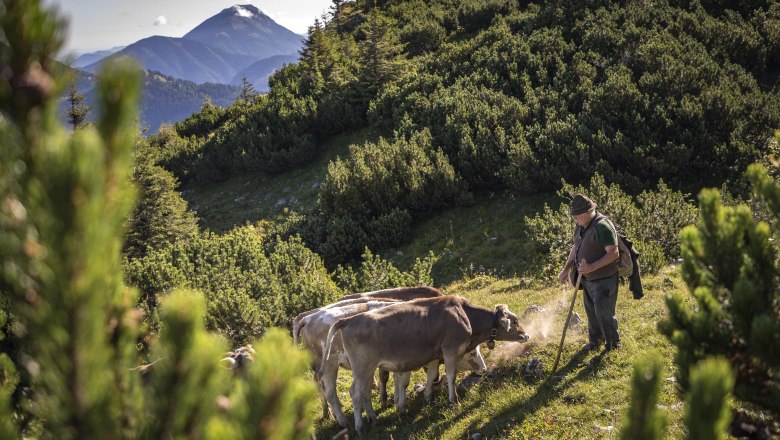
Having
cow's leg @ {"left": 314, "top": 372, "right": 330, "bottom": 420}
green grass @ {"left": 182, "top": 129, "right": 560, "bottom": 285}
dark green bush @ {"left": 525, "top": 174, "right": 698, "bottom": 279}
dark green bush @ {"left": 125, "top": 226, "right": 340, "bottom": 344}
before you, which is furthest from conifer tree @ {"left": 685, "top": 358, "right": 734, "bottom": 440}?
green grass @ {"left": 182, "top": 129, "right": 560, "bottom": 285}

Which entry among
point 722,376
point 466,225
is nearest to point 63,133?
point 722,376

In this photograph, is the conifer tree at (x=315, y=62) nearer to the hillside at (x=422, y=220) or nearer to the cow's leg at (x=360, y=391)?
the hillside at (x=422, y=220)

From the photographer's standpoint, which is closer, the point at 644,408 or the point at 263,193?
the point at 644,408

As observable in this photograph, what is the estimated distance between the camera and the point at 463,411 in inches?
312

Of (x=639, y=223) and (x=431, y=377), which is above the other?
(x=639, y=223)

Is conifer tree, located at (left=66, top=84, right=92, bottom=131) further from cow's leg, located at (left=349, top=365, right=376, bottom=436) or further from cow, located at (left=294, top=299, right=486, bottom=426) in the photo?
cow's leg, located at (left=349, top=365, right=376, bottom=436)

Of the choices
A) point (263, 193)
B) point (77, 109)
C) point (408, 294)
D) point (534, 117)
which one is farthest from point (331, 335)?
point (77, 109)

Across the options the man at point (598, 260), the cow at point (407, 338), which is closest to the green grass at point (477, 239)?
the man at point (598, 260)

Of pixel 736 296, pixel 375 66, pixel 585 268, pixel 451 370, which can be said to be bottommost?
pixel 451 370

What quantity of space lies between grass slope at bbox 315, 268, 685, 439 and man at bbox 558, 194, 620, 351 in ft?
2.10

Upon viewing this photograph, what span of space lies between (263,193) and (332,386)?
2343 cm

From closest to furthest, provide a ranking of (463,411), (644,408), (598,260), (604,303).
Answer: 1. (644,408)
2. (598,260)
3. (463,411)
4. (604,303)

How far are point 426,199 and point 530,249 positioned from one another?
6424 millimetres

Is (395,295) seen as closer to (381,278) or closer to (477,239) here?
(381,278)
